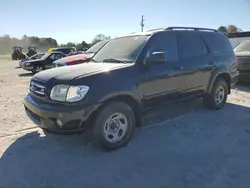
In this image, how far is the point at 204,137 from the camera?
450 centimetres

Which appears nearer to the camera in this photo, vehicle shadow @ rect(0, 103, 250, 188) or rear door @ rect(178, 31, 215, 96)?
vehicle shadow @ rect(0, 103, 250, 188)

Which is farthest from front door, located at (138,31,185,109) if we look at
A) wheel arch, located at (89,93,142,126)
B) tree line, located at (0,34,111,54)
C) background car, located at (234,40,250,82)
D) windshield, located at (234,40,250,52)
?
tree line, located at (0,34,111,54)

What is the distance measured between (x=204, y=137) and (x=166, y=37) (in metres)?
2.03

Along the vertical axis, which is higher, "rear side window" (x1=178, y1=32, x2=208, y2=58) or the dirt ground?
"rear side window" (x1=178, y1=32, x2=208, y2=58)

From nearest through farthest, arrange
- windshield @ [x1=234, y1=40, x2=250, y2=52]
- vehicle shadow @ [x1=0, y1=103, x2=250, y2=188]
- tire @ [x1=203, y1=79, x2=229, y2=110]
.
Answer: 1. vehicle shadow @ [x1=0, y1=103, x2=250, y2=188]
2. tire @ [x1=203, y1=79, x2=229, y2=110]
3. windshield @ [x1=234, y1=40, x2=250, y2=52]

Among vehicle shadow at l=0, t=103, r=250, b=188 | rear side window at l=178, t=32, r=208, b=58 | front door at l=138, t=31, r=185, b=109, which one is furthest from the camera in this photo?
rear side window at l=178, t=32, r=208, b=58

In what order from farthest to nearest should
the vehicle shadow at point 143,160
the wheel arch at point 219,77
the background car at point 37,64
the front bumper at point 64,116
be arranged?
1. the background car at point 37,64
2. the wheel arch at point 219,77
3. the front bumper at point 64,116
4. the vehicle shadow at point 143,160

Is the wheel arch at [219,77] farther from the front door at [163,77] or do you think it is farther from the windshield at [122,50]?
the windshield at [122,50]

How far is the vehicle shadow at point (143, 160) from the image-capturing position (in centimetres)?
315

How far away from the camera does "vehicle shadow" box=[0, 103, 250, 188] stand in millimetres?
3150

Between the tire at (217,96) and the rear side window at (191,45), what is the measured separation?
3.18 feet

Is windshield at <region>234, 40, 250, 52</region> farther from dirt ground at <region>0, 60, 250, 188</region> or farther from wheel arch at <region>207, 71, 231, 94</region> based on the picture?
dirt ground at <region>0, 60, 250, 188</region>

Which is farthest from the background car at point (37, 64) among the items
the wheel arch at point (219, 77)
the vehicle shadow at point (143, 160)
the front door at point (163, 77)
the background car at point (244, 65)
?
the front door at point (163, 77)

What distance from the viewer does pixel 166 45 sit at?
15.9 feet
